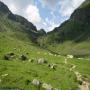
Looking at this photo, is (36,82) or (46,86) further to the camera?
(36,82)

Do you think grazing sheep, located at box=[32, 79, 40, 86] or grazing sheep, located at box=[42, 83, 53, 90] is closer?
grazing sheep, located at box=[42, 83, 53, 90]

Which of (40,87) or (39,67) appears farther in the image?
(39,67)

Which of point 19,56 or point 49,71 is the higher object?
point 19,56

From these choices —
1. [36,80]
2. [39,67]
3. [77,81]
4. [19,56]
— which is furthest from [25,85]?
[19,56]

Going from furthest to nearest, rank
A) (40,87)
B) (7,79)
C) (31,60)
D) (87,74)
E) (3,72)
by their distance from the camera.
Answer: (31,60) < (87,74) < (3,72) < (7,79) < (40,87)

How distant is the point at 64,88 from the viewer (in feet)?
293

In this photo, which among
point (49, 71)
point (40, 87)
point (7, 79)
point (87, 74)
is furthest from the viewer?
point (87, 74)

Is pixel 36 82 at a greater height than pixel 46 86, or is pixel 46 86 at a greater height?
pixel 36 82

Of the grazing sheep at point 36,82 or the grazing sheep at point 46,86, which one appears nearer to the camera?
the grazing sheep at point 46,86

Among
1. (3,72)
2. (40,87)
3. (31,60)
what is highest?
(31,60)

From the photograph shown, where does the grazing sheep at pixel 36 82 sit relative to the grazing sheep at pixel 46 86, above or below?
above

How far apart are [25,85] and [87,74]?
35.8m

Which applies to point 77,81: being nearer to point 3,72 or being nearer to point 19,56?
point 3,72

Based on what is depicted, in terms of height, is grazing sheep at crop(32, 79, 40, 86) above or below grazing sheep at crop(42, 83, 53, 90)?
above
